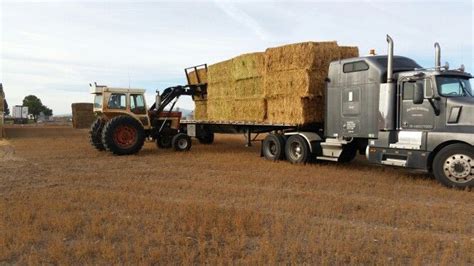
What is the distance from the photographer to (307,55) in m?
13.4

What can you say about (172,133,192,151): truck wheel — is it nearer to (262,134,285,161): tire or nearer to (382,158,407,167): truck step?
(262,134,285,161): tire

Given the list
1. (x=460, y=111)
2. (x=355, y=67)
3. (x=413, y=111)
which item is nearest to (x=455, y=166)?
(x=460, y=111)

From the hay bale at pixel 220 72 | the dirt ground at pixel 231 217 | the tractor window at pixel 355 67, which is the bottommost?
the dirt ground at pixel 231 217

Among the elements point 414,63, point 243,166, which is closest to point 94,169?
point 243,166

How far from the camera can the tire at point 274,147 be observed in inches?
566

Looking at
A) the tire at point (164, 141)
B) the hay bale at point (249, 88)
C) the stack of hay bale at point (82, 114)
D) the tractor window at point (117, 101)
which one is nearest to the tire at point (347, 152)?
the hay bale at point (249, 88)

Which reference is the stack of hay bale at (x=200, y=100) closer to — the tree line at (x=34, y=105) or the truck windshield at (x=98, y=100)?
the truck windshield at (x=98, y=100)

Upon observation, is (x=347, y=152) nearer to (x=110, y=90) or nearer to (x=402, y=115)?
(x=402, y=115)

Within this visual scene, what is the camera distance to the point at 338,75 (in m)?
12.8

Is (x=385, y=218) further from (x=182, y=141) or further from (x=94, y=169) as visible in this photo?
(x=182, y=141)

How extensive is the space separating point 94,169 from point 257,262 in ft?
28.8

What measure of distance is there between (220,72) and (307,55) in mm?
4771

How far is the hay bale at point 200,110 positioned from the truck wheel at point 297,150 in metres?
5.84

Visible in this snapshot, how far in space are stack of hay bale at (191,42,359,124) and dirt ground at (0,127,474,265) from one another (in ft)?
7.78
